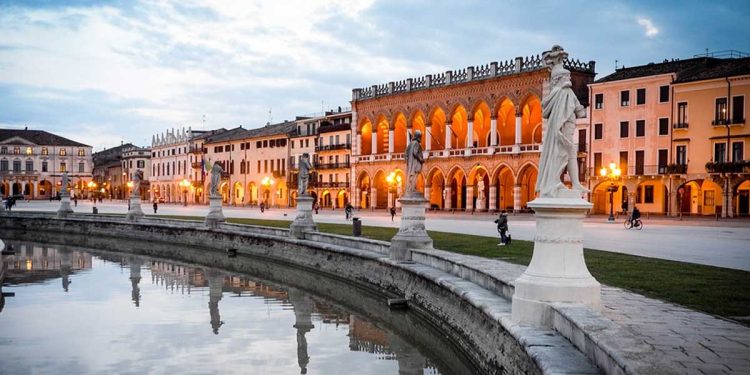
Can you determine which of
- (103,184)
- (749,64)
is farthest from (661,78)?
(103,184)

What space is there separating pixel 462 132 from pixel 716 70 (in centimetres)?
2174

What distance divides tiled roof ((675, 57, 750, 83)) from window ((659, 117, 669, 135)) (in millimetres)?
2699

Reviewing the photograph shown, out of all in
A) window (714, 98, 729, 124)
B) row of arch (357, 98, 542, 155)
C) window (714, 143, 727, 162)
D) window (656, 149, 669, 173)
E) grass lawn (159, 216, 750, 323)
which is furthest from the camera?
row of arch (357, 98, 542, 155)

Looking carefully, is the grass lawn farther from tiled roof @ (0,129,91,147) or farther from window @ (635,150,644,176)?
tiled roof @ (0,129,91,147)

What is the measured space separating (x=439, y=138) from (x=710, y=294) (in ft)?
174

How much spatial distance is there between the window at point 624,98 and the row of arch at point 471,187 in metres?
7.71

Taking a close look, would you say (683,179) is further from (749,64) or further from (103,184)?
(103,184)

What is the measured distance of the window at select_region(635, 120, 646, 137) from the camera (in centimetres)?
4908

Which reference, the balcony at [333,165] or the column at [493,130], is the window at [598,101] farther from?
the balcony at [333,165]

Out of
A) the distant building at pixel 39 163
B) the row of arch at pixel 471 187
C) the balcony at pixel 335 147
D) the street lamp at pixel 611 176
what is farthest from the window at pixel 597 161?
the distant building at pixel 39 163

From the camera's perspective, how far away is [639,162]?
49.3 metres

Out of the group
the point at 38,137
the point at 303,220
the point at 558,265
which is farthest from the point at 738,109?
the point at 38,137

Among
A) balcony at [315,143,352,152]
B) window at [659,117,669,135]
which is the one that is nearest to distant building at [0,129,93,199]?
balcony at [315,143,352,152]

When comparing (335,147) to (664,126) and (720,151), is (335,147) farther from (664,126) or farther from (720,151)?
(720,151)
